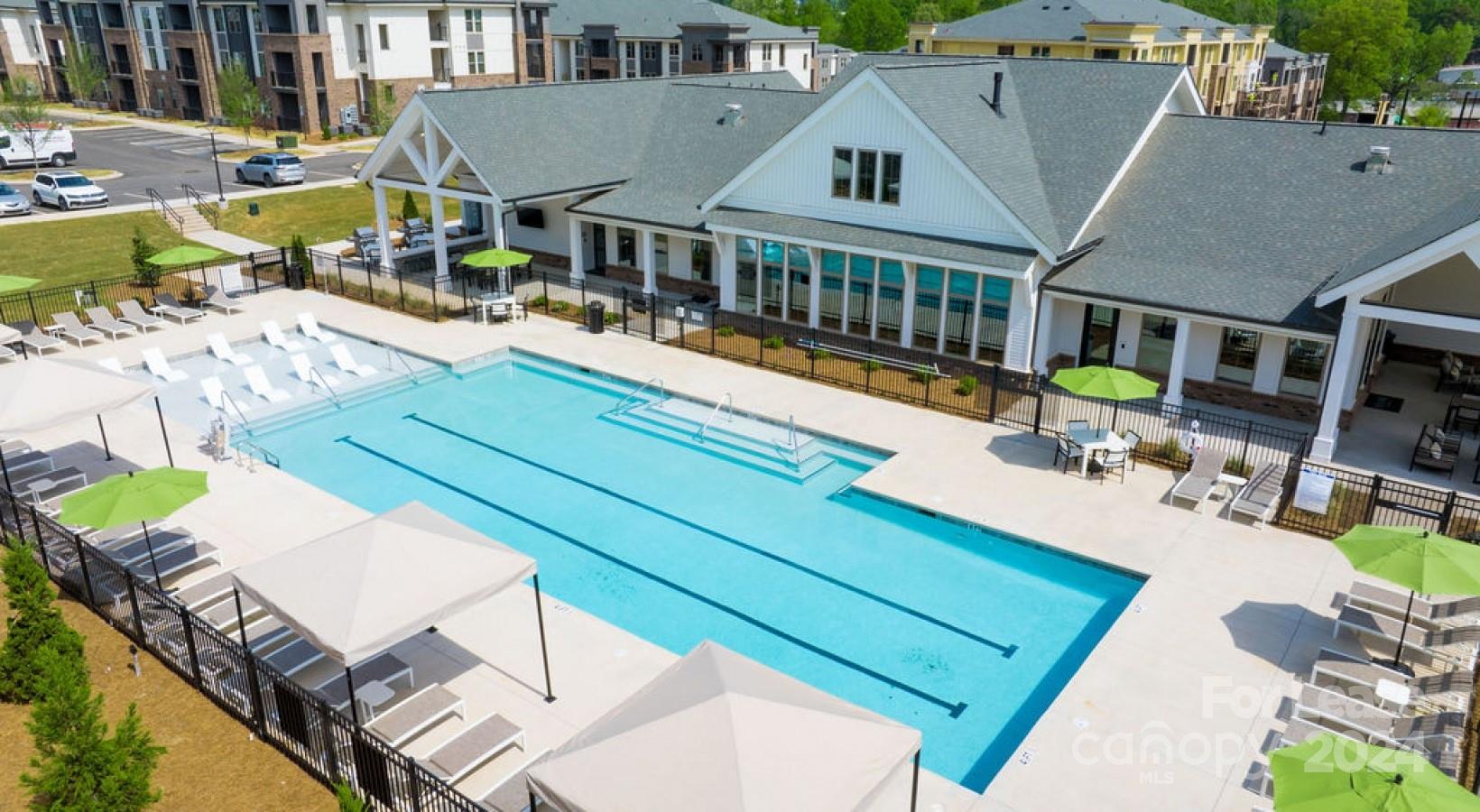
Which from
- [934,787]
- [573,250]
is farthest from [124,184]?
[934,787]

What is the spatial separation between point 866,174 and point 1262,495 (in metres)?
13.2

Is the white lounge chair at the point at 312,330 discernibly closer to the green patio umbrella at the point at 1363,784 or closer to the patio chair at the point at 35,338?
the patio chair at the point at 35,338

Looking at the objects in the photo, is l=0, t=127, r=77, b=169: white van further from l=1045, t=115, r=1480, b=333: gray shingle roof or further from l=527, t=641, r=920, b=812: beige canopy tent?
l=527, t=641, r=920, b=812: beige canopy tent

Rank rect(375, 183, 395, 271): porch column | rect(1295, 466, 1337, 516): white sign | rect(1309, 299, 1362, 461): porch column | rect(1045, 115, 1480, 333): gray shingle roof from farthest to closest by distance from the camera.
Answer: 1. rect(375, 183, 395, 271): porch column
2. rect(1045, 115, 1480, 333): gray shingle roof
3. rect(1309, 299, 1362, 461): porch column
4. rect(1295, 466, 1337, 516): white sign

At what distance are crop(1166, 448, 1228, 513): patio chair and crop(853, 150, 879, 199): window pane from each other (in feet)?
37.4

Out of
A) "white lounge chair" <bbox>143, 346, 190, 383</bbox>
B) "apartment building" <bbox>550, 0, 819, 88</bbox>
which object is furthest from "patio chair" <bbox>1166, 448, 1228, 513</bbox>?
"apartment building" <bbox>550, 0, 819, 88</bbox>

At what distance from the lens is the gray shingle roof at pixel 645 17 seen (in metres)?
82.2

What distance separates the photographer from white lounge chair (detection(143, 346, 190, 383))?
84.2 ft

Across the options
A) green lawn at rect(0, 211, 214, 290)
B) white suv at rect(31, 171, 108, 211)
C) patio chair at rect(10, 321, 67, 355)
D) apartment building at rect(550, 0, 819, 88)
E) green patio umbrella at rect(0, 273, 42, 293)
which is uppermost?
apartment building at rect(550, 0, 819, 88)

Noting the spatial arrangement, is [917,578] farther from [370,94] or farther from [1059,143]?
[370,94]

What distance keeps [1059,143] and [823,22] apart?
4850 inches

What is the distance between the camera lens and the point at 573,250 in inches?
1320

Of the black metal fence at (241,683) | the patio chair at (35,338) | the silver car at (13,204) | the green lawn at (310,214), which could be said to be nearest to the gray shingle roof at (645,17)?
the green lawn at (310,214)

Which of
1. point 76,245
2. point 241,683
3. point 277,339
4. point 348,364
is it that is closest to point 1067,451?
point 241,683
